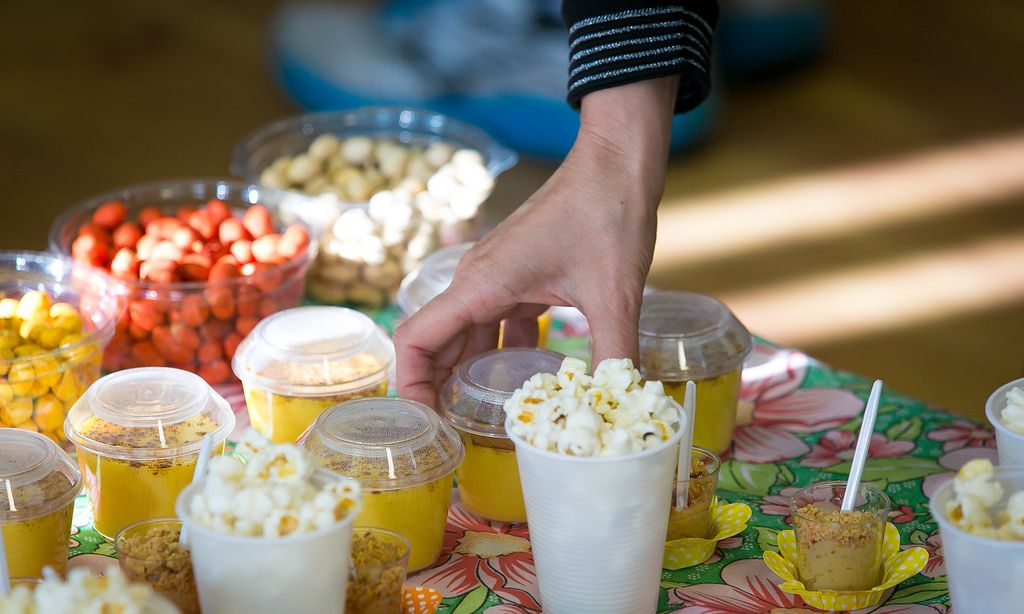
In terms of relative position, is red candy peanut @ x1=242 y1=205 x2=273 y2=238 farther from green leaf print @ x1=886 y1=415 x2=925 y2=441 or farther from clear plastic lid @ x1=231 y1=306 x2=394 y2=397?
green leaf print @ x1=886 y1=415 x2=925 y2=441

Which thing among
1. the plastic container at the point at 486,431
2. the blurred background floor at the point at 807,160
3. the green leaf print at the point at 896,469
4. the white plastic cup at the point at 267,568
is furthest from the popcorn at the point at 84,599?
the blurred background floor at the point at 807,160

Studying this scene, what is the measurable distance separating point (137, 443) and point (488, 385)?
1.20 feet

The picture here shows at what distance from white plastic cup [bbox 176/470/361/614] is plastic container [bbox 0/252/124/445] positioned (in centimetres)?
52

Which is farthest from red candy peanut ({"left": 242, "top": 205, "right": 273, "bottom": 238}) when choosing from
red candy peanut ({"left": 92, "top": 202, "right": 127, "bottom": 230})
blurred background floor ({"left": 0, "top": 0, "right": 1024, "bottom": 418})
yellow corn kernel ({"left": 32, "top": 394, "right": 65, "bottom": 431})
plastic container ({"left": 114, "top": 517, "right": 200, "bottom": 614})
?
blurred background floor ({"left": 0, "top": 0, "right": 1024, "bottom": 418})

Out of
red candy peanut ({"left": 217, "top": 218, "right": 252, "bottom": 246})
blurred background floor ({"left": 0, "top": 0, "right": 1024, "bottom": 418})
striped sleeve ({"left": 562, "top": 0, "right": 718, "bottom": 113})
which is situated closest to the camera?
striped sleeve ({"left": 562, "top": 0, "right": 718, "bottom": 113})

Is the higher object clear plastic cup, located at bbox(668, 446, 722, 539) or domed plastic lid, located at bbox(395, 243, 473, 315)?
domed plastic lid, located at bbox(395, 243, 473, 315)

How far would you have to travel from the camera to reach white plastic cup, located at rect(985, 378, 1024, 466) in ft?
3.41

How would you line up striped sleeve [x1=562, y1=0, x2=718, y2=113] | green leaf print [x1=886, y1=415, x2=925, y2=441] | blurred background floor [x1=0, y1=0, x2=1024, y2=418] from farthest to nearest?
1. blurred background floor [x1=0, y1=0, x2=1024, y2=418]
2. green leaf print [x1=886, y1=415, x2=925, y2=441]
3. striped sleeve [x1=562, y1=0, x2=718, y2=113]

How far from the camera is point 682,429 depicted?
0.99m

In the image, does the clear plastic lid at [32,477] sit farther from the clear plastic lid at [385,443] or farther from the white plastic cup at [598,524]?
the white plastic cup at [598,524]

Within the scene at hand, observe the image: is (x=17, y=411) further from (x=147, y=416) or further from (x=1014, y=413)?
(x=1014, y=413)

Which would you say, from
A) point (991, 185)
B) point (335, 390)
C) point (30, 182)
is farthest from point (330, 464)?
point (991, 185)

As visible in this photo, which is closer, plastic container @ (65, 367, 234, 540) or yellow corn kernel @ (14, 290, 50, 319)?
plastic container @ (65, 367, 234, 540)

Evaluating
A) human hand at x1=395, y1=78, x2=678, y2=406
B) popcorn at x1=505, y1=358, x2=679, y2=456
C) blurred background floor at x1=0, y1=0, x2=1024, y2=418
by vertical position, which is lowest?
blurred background floor at x1=0, y1=0, x2=1024, y2=418
